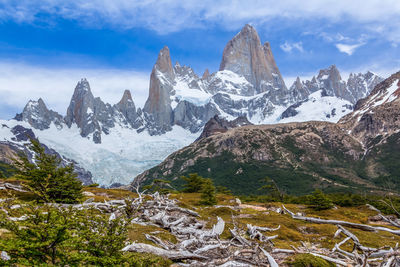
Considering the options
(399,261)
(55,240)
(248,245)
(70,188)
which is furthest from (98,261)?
(70,188)

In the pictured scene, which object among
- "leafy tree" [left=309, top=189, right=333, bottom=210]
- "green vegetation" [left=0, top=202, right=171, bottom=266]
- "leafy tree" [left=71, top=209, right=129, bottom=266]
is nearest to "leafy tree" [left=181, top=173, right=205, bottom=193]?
"leafy tree" [left=309, top=189, right=333, bottom=210]

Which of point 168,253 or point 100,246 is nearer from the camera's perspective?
point 100,246

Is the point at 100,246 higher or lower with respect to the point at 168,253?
higher

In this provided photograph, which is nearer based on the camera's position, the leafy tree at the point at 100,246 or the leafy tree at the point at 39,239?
the leafy tree at the point at 39,239

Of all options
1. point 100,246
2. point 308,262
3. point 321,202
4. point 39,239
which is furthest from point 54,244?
point 321,202

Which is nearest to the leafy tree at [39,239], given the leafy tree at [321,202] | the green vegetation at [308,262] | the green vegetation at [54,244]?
the green vegetation at [54,244]

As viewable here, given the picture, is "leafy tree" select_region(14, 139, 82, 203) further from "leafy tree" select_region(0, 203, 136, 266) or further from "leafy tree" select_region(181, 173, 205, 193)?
"leafy tree" select_region(181, 173, 205, 193)

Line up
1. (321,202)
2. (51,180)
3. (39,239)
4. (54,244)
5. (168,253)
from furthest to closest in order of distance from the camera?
(321,202) → (51,180) → (168,253) → (54,244) → (39,239)

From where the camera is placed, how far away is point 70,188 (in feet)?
96.2

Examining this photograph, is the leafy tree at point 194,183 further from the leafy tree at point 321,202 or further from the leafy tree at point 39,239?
the leafy tree at point 39,239

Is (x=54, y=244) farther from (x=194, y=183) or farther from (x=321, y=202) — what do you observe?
(x=194, y=183)

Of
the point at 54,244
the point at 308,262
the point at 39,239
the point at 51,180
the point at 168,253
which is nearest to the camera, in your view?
the point at 39,239

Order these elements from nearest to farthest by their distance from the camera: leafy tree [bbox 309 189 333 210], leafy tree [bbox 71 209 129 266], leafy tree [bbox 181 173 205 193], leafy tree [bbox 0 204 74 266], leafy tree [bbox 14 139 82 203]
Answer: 1. leafy tree [bbox 0 204 74 266]
2. leafy tree [bbox 71 209 129 266]
3. leafy tree [bbox 14 139 82 203]
4. leafy tree [bbox 309 189 333 210]
5. leafy tree [bbox 181 173 205 193]

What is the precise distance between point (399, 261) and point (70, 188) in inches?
1063
